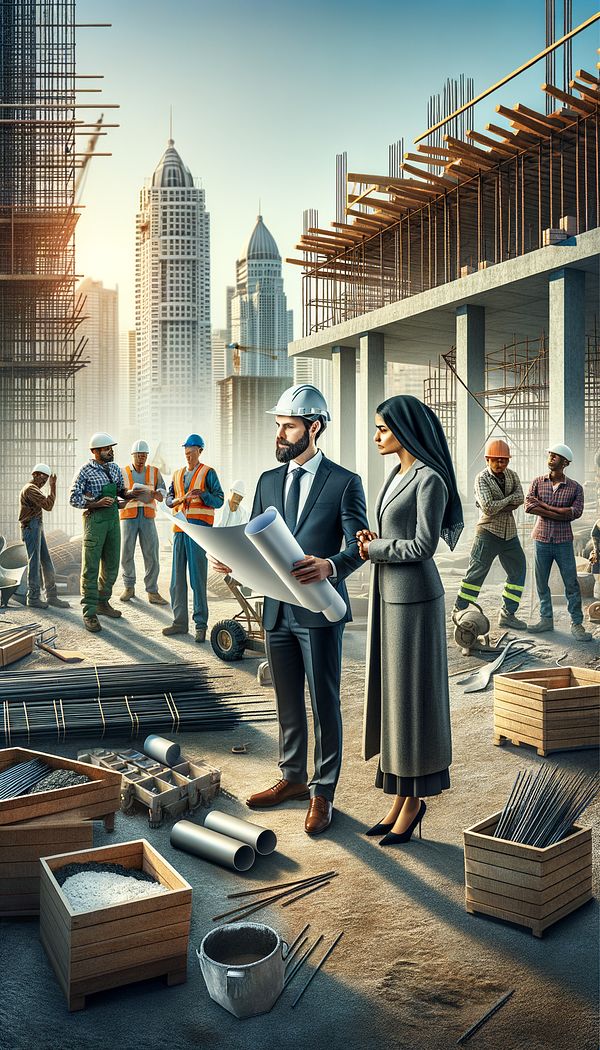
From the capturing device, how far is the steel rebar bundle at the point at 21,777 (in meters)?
4.73

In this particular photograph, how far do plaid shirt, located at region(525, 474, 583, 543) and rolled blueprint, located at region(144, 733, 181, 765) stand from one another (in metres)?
4.91

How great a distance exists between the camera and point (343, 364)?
22.9 meters

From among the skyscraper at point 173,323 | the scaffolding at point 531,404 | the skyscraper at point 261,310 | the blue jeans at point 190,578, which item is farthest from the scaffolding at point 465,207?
the skyscraper at point 261,310

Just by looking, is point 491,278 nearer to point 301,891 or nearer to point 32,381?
point 32,381

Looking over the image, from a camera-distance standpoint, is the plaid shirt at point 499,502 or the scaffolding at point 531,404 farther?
the scaffolding at point 531,404

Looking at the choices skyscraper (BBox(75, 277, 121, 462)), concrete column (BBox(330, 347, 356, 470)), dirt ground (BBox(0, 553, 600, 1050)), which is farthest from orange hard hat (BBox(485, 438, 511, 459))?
skyscraper (BBox(75, 277, 121, 462))

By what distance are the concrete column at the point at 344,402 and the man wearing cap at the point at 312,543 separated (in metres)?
17.8

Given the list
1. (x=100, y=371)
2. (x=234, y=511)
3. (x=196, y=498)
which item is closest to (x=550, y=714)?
(x=196, y=498)

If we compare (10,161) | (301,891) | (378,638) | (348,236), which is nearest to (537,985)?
(301,891)

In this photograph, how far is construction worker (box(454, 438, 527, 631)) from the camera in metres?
9.50

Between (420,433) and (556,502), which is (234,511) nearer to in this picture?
(556,502)

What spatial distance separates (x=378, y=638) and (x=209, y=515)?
519 cm

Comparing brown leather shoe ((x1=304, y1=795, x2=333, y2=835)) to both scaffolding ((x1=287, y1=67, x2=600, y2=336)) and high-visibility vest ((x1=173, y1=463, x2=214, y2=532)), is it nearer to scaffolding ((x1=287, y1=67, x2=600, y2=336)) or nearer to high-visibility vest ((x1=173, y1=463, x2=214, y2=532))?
high-visibility vest ((x1=173, y1=463, x2=214, y2=532))

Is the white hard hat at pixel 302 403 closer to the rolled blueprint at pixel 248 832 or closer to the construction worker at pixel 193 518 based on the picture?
the rolled blueprint at pixel 248 832
